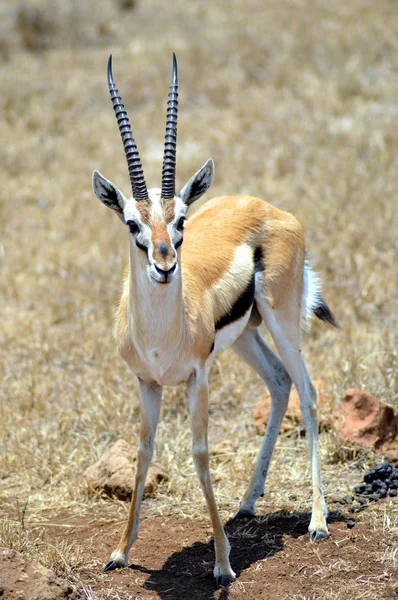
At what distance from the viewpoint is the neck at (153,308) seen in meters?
4.37

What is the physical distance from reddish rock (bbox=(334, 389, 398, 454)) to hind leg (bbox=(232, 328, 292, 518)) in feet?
1.82

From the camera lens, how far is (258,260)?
5410 millimetres

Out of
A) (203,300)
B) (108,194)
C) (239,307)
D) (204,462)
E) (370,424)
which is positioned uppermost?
(108,194)

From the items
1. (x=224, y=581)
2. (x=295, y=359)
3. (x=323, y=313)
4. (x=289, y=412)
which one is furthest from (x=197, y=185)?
(x=289, y=412)

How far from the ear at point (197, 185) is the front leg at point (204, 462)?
951mm

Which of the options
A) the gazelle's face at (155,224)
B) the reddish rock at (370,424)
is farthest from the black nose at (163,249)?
the reddish rock at (370,424)

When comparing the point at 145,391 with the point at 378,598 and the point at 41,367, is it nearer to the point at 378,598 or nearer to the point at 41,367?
the point at 378,598

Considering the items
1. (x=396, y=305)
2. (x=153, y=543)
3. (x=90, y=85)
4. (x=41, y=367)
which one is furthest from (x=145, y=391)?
(x=90, y=85)

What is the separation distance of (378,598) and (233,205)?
2.64 metres

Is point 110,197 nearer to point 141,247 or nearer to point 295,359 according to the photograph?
point 141,247

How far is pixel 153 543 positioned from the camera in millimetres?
5195

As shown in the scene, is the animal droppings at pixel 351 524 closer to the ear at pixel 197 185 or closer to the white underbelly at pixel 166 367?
the white underbelly at pixel 166 367

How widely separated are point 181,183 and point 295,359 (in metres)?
6.30

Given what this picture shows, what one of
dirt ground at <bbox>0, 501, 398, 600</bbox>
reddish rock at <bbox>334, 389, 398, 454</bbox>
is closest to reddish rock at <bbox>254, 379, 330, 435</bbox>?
reddish rock at <bbox>334, 389, 398, 454</bbox>
